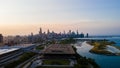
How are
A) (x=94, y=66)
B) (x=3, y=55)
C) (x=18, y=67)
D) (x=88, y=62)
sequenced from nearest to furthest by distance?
(x=18, y=67) → (x=94, y=66) → (x=88, y=62) → (x=3, y=55)

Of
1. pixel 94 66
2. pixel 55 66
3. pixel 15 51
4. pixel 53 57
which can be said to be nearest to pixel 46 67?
pixel 55 66

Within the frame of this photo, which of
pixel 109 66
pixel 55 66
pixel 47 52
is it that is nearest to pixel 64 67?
pixel 55 66

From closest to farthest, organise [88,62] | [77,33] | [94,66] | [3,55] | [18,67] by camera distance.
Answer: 1. [18,67]
2. [94,66]
3. [88,62]
4. [3,55]
5. [77,33]

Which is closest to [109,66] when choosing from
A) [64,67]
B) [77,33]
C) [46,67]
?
[64,67]

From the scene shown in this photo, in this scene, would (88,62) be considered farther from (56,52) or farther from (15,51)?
(15,51)

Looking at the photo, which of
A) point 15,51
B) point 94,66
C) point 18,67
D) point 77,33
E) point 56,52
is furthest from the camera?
point 77,33

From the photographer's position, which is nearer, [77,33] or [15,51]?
[15,51]

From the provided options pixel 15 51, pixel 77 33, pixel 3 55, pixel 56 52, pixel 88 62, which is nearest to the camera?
pixel 88 62

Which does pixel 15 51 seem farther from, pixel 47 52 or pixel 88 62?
pixel 88 62

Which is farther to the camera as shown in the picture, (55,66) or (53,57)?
(53,57)
